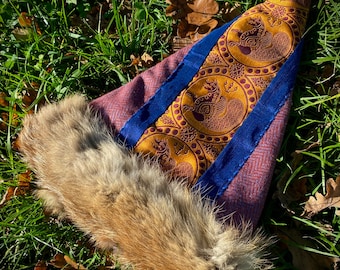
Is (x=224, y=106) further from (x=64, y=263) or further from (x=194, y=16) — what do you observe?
(x=64, y=263)

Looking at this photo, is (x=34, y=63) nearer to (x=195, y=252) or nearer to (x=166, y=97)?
(x=166, y=97)

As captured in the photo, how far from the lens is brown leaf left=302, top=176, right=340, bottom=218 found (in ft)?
5.16

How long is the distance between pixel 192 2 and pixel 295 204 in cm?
80

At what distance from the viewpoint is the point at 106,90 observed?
77.2 inches

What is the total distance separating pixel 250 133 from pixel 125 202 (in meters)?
0.49

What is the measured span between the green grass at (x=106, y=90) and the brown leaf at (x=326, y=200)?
0.03 metres

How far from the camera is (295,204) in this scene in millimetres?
1648

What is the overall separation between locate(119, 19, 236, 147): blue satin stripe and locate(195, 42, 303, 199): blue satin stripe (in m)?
0.24

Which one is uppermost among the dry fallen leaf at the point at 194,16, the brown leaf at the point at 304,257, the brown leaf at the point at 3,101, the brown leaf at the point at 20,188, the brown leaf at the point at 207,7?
the brown leaf at the point at 207,7

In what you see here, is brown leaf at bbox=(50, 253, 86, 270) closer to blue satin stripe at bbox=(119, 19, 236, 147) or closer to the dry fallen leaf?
blue satin stripe at bbox=(119, 19, 236, 147)

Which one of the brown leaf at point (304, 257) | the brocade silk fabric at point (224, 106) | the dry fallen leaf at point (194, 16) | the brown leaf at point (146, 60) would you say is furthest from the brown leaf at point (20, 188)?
the brown leaf at point (304, 257)

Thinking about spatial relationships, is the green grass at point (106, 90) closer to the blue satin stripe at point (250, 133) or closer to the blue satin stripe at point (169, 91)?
the blue satin stripe at point (250, 133)

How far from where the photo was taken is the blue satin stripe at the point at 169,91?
5.35ft

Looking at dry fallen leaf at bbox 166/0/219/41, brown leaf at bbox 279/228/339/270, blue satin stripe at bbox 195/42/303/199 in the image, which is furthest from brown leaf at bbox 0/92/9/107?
brown leaf at bbox 279/228/339/270
